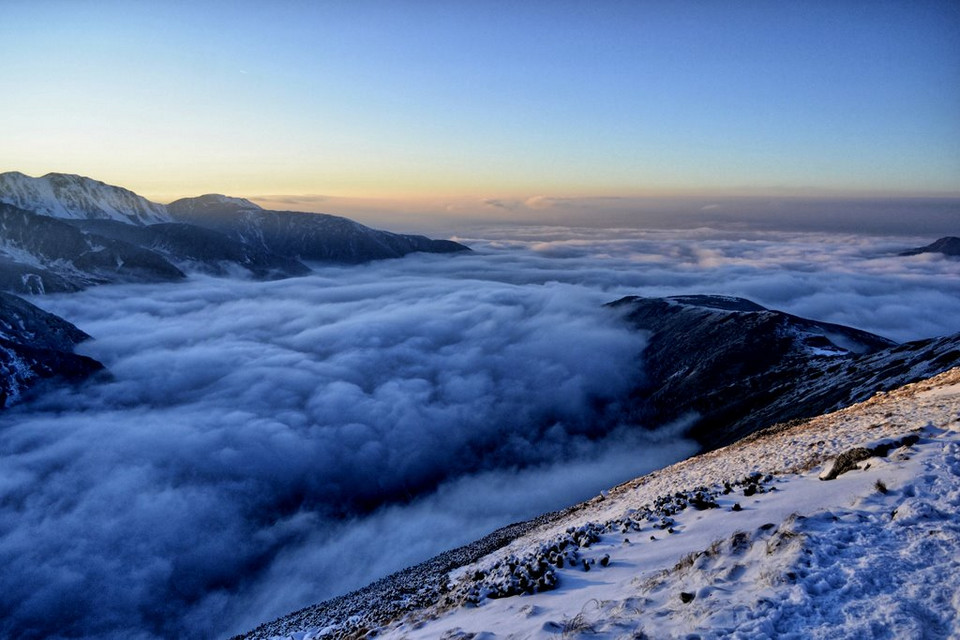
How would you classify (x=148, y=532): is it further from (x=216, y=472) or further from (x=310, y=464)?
(x=310, y=464)

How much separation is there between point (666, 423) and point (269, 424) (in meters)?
98.6

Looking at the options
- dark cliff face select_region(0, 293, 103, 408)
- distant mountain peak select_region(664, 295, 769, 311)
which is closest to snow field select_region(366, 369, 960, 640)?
dark cliff face select_region(0, 293, 103, 408)

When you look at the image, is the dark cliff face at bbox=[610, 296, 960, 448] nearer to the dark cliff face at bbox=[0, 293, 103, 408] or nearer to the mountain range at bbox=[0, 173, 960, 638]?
the mountain range at bbox=[0, 173, 960, 638]

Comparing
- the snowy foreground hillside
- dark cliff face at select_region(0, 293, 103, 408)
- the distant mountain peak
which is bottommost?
dark cliff face at select_region(0, 293, 103, 408)

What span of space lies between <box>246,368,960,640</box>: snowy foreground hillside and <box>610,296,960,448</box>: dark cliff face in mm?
45979

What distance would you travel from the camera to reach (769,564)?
10.1m

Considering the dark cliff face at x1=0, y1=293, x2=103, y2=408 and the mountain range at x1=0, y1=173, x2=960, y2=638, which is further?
the dark cliff face at x1=0, y1=293, x2=103, y2=408

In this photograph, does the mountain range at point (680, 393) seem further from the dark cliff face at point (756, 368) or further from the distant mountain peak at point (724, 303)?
the distant mountain peak at point (724, 303)

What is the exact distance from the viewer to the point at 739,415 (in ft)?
281

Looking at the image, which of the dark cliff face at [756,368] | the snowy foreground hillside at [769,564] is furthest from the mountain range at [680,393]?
the dark cliff face at [756,368]

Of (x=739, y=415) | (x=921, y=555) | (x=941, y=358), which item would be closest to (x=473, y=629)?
(x=921, y=555)

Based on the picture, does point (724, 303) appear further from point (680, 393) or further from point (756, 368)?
point (756, 368)

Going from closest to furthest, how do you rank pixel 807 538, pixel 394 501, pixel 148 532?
pixel 807 538
pixel 148 532
pixel 394 501

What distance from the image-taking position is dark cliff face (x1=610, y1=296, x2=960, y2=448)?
189 feet
